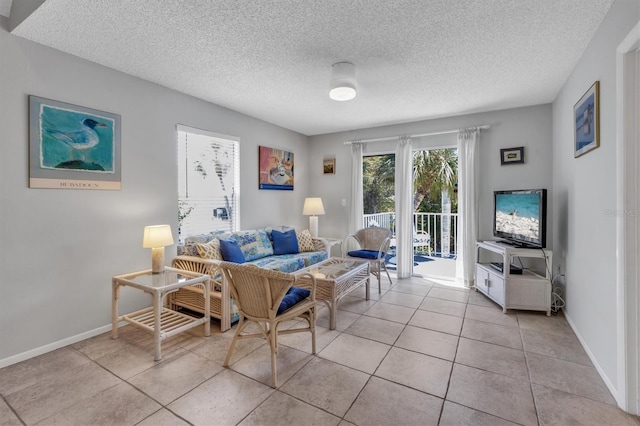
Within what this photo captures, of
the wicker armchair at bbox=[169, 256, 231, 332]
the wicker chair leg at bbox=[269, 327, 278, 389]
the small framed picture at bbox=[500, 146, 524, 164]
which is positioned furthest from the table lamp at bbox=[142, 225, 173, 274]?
the small framed picture at bbox=[500, 146, 524, 164]

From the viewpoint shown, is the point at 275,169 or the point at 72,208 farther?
the point at 275,169

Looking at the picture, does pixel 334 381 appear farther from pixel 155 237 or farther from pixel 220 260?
pixel 155 237

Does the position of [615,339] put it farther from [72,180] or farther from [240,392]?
[72,180]

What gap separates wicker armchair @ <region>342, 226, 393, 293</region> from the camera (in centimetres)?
407

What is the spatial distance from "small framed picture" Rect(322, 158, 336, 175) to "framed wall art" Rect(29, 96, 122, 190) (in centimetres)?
341

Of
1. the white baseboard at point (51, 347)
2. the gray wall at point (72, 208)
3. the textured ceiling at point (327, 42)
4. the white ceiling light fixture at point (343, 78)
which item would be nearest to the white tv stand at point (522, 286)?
the textured ceiling at point (327, 42)

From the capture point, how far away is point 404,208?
4648 mm

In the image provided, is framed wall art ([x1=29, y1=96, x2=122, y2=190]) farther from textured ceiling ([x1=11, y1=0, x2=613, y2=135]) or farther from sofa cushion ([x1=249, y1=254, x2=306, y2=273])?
sofa cushion ([x1=249, y1=254, x2=306, y2=273])

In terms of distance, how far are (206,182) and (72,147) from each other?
146 cm

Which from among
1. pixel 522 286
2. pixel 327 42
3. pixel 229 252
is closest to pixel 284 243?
pixel 229 252

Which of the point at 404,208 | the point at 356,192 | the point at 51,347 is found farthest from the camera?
the point at 356,192

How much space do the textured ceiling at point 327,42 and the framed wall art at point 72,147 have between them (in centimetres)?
53

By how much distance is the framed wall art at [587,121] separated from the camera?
6.93 feet

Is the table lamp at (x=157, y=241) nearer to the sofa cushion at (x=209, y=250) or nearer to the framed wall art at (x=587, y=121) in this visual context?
the sofa cushion at (x=209, y=250)
